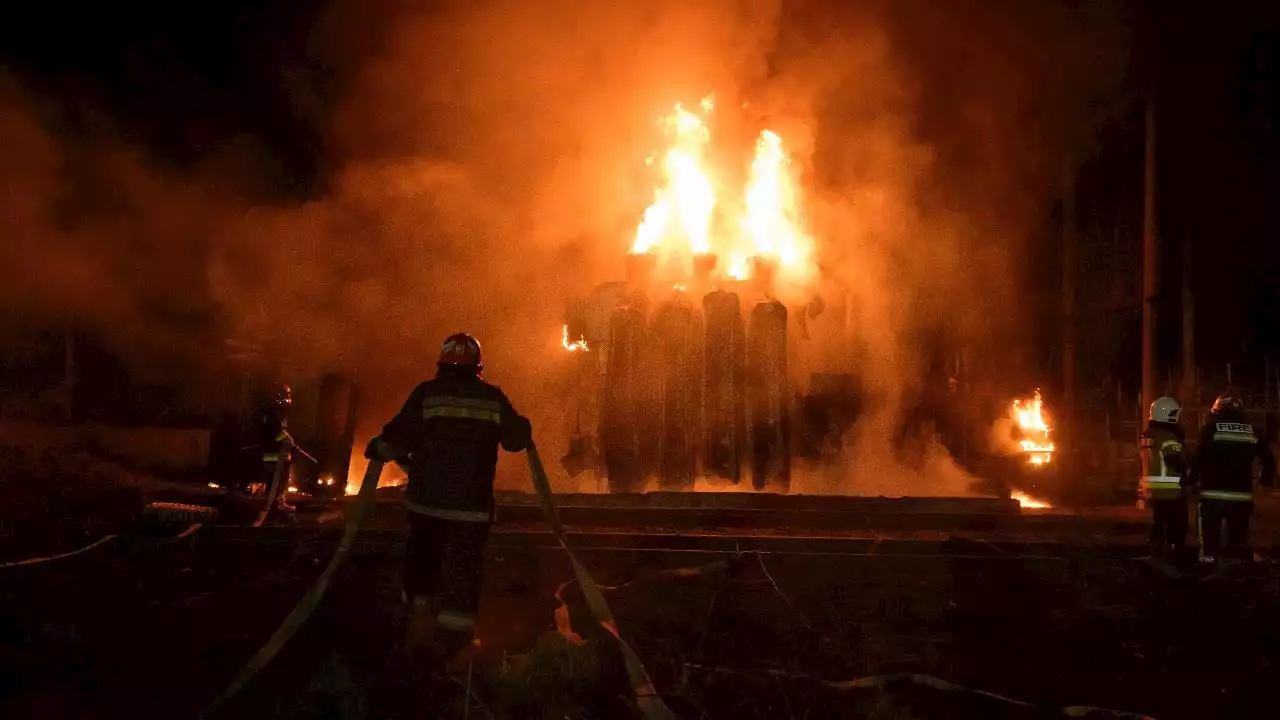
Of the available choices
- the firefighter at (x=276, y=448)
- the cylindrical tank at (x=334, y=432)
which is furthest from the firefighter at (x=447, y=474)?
the cylindrical tank at (x=334, y=432)

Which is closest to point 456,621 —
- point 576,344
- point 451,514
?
point 451,514

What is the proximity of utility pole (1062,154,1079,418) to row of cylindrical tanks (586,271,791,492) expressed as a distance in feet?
18.3

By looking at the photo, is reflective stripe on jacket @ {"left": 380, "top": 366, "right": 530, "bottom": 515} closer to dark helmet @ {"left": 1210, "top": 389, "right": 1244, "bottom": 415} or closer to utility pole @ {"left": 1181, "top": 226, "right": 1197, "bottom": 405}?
dark helmet @ {"left": 1210, "top": 389, "right": 1244, "bottom": 415}

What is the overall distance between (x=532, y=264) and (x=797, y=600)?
361 inches

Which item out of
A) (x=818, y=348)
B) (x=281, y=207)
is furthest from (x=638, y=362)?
(x=281, y=207)

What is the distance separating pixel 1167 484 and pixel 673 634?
5.05m

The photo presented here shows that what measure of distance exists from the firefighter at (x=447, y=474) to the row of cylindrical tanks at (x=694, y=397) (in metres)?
6.22

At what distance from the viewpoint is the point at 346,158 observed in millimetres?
16031

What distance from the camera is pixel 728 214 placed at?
13344 mm

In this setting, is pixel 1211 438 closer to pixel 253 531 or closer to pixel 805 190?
pixel 805 190

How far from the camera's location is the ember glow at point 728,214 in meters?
13.1

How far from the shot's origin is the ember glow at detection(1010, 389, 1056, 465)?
14.0 m

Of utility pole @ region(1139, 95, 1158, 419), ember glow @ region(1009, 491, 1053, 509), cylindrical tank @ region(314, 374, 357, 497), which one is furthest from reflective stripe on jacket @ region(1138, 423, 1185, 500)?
cylindrical tank @ region(314, 374, 357, 497)

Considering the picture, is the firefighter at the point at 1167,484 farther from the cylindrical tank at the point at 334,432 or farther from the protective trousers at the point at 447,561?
the cylindrical tank at the point at 334,432
